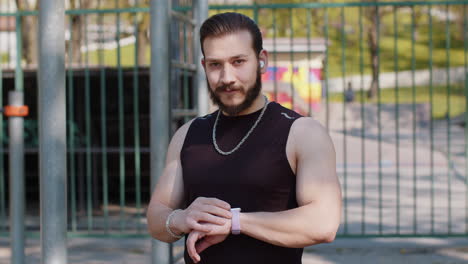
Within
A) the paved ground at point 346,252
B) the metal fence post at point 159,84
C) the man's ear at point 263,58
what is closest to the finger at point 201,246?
the man's ear at point 263,58

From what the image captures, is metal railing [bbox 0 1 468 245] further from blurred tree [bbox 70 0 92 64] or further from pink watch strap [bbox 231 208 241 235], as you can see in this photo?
pink watch strap [bbox 231 208 241 235]

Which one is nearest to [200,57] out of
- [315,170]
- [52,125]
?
[52,125]

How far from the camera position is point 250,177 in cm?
226

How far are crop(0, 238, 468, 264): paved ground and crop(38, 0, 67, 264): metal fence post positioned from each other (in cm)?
389

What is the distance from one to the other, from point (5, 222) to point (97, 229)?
1264mm

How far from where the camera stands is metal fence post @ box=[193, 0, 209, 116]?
4.73 m

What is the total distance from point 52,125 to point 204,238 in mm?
826

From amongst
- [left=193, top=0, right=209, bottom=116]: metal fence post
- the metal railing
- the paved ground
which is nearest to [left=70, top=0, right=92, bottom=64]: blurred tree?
the metal railing

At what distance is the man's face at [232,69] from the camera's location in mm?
2256

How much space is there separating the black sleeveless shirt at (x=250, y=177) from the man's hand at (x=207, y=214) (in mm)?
80

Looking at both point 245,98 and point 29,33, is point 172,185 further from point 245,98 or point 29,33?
point 29,33

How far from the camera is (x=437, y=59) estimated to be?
5069 centimetres

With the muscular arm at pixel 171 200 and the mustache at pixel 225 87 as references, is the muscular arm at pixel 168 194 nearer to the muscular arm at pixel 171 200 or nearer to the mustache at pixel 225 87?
the muscular arm at pixel 171 200

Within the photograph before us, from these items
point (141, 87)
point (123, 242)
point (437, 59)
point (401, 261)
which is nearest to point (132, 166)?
point (141, 87)
